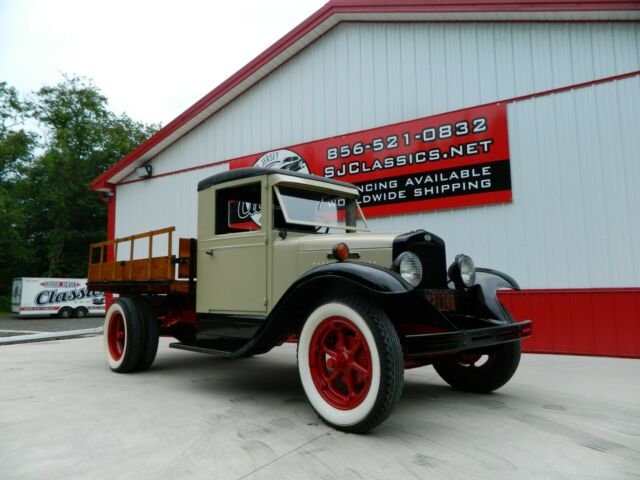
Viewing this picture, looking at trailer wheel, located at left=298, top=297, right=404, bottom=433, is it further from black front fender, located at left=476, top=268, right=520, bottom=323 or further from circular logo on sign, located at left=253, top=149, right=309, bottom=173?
circular logo on sign, located at left=253, top=149, right=309, bottom=173

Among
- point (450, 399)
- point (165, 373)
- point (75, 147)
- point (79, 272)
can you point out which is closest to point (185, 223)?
point (165, 373)

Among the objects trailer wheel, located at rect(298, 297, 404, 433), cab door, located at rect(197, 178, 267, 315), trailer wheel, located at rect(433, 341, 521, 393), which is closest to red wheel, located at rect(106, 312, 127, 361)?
cab door, located at rect(197, 178, 267, 315)

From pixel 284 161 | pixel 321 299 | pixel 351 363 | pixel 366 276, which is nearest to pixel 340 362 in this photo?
pixel 351 363

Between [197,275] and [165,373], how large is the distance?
53.1 inches

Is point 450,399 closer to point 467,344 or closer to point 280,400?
point 467,344

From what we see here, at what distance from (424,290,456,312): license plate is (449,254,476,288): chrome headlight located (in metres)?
0.16

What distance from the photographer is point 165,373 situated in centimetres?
508

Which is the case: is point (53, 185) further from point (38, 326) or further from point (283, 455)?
point (283, 455)

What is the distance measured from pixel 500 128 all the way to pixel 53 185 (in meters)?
28.5

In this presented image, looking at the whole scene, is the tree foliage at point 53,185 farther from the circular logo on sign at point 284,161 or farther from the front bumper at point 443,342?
the front bumper at point 443,342

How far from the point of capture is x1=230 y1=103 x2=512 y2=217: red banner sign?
687cm

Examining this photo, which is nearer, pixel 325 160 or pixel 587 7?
pixel 587 7

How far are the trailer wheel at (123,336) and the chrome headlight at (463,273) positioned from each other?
333 cm

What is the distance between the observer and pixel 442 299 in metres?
3.47
